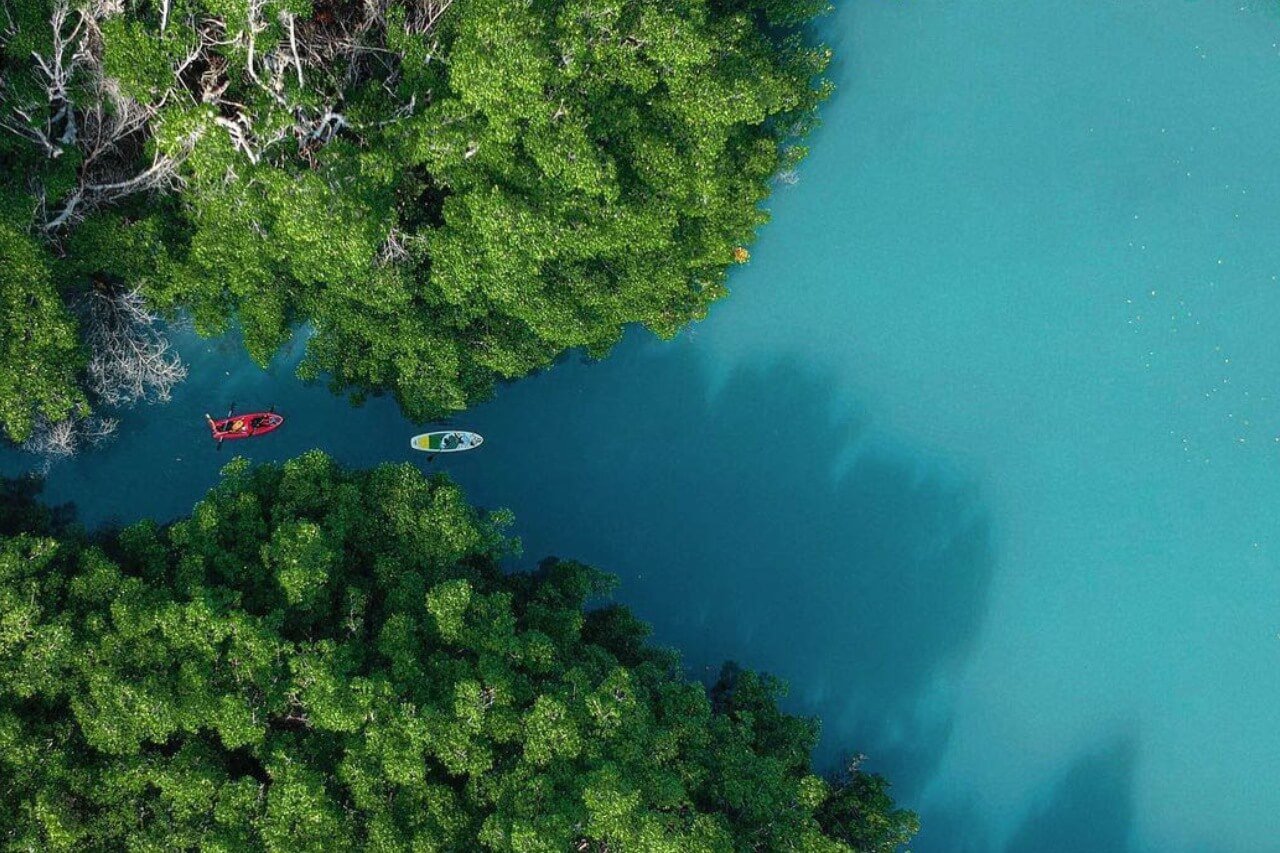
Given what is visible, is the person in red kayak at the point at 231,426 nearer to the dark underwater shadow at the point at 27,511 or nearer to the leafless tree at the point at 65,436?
the leafless tree at the point at 65,436

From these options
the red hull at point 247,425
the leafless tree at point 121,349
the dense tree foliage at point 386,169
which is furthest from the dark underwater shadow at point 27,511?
the red hull at point 247,425

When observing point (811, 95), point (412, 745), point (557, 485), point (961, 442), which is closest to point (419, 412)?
point (557, 485)

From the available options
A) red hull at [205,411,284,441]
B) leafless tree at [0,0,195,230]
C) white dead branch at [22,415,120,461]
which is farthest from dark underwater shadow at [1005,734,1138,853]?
leafless tree at [0,0,195,230]

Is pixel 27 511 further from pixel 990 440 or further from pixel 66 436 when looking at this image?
pixel 990 440

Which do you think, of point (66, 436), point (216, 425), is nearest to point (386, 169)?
point (216, 425)

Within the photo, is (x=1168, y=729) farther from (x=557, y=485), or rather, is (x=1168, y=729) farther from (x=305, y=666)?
(x=305, y=666)

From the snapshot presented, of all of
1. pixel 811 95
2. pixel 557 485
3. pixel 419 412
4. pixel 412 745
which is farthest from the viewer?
pixel 557 485

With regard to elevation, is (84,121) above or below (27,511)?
above
